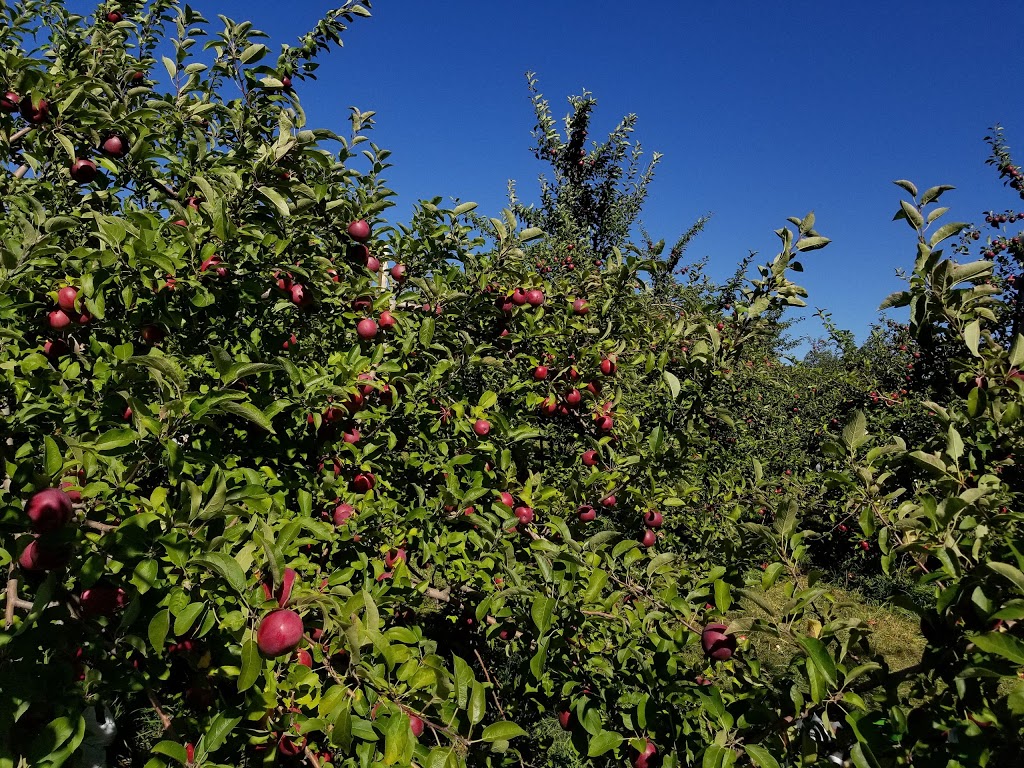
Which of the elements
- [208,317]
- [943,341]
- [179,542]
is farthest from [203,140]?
[943,341]

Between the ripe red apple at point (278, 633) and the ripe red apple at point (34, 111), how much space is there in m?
2.23

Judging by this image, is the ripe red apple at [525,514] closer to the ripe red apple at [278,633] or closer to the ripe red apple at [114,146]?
the ripe red apple at [278,633]

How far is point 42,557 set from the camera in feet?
4.28

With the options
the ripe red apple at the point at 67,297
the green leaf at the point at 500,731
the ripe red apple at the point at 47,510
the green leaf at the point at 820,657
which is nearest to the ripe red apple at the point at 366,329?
the ripe red apple at the point at 67,297

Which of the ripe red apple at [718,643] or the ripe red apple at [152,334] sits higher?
the ripe red apple at [152,334]

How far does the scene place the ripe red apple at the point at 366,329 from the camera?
247 cm

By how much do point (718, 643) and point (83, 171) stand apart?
3.05 metres

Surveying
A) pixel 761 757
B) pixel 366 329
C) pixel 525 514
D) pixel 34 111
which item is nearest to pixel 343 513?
pixel 525 514

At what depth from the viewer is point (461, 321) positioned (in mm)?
3119

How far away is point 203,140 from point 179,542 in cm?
177

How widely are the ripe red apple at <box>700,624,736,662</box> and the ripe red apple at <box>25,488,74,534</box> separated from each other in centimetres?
170

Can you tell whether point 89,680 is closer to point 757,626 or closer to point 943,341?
point 757,626

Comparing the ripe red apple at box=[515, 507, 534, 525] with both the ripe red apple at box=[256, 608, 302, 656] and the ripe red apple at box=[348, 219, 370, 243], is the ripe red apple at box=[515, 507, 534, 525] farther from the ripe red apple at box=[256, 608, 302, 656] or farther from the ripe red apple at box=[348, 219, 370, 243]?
the ripe red apple at box=[348, 219, 370, 243]

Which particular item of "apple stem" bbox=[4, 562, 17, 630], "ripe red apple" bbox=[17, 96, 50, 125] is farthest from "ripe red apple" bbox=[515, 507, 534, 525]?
Result: "ripe red apple" bbox=[17, 96, 50, 125]
